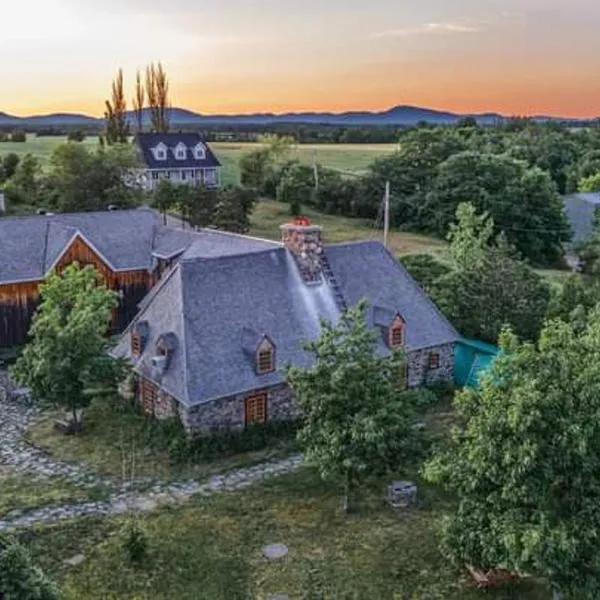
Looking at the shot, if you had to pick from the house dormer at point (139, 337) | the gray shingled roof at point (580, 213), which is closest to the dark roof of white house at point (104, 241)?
the house dormer at point (139, 337)

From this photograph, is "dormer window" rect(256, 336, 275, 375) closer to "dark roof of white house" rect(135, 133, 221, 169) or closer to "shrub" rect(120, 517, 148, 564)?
"shrub" rect(120, 517, 148, 564)

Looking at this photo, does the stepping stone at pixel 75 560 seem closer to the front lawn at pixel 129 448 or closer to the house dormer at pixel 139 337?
the front lawn at pixel 129 448

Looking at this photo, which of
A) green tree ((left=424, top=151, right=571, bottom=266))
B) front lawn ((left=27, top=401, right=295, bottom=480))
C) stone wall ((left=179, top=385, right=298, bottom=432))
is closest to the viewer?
front lawn ((left=27, top=401, right=295, bottom=480))

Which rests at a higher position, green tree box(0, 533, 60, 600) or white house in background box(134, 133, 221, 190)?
white house in background box(134, 133, 221, 190)

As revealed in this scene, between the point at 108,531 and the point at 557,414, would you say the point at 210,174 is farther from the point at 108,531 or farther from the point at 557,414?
the point at 557,414

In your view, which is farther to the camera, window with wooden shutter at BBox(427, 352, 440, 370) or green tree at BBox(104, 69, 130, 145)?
green tree at BBox(104, 69, 130, 145)

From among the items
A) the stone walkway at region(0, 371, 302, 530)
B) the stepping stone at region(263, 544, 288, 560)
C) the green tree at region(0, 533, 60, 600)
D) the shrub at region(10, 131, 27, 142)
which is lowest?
the stepping stone at region(263, 544, 288, 560)

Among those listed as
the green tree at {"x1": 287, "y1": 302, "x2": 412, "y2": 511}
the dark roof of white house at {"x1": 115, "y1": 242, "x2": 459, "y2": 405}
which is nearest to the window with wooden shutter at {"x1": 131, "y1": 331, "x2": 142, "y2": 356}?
the dark roof of white house at {"x1": 115, "y1": 242, "x2": 459, "y2": 405}

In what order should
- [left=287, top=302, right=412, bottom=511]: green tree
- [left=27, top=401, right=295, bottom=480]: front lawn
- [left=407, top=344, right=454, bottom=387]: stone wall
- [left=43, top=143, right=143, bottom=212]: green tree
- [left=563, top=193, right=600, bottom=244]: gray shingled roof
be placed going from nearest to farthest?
[left=287, top=302, right=412, bottom=511]: green tree < [left=27, top=401, right=295, bottom=480]: front lawn < [left=407, top=344, right=454, bottom=387]: stone wall < [left=43, top=143, right=143, bottom=212]: green tree < [left=563, top=193, right=600, bottom=244]: gray shingled roof
